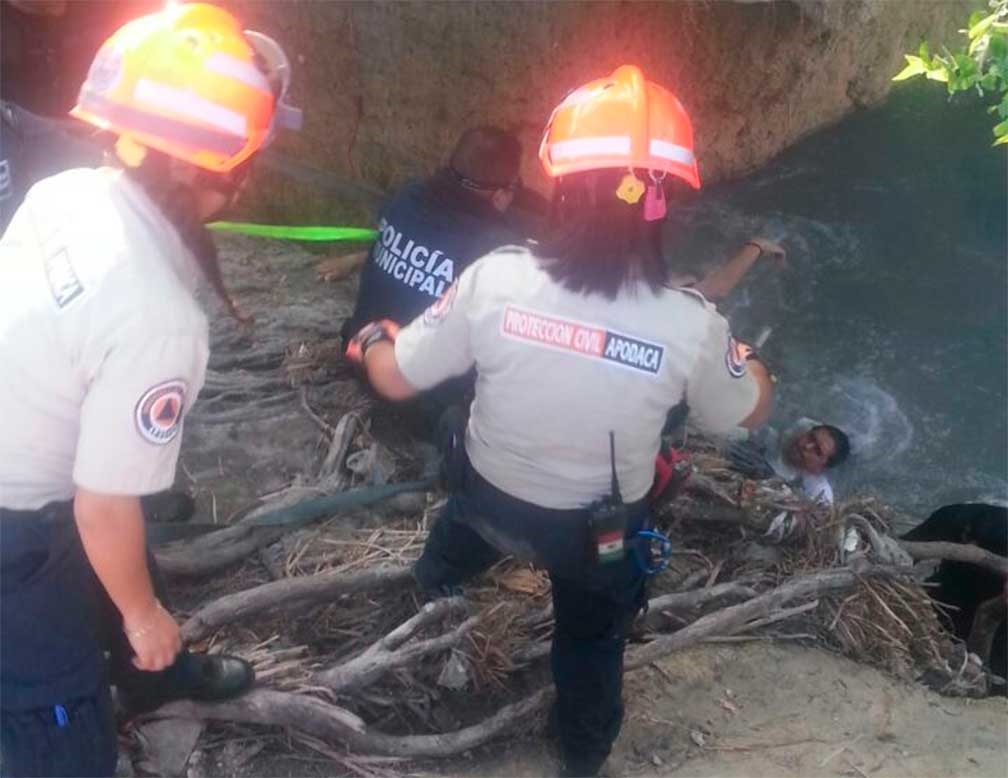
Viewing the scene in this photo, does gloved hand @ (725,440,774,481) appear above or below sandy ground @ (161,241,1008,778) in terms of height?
below

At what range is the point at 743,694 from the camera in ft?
10.8

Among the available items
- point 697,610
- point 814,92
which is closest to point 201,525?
point 697,610

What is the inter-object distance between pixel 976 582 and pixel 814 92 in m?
4.95

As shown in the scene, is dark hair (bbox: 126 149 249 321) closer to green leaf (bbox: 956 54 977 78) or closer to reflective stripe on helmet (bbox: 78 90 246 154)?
reflective stripe on helmet (bbox: 78 90 246 154)

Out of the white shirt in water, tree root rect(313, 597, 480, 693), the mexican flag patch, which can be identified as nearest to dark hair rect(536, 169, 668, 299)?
the mexican flag patch

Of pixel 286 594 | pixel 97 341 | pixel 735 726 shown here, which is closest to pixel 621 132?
pixel 97 341

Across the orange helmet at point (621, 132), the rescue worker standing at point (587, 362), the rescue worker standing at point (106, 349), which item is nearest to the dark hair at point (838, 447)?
the rescue worker standing at point (587, 362)

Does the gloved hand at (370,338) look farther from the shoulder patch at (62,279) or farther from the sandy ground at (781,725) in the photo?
the sandy ground at (781,725)

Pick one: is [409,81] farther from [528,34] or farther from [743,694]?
[743,694]

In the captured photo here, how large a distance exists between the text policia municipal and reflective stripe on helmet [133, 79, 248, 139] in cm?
164

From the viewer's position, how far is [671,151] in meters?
2.28

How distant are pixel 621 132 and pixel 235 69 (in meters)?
0.82

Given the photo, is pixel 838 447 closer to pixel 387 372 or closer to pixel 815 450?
pixel 815 450

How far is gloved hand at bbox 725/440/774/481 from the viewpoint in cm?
495
